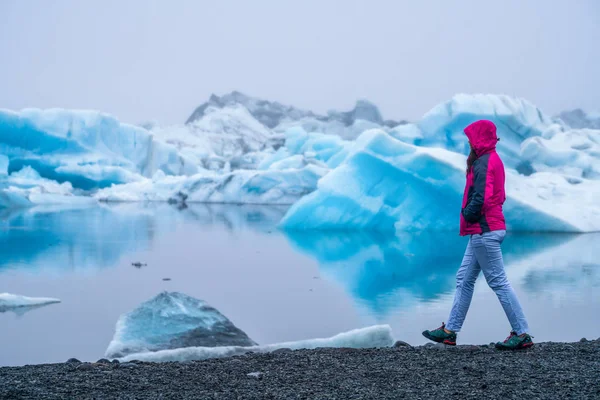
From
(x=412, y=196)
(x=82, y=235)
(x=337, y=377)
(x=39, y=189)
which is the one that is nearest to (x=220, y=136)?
(x=39, y=189)

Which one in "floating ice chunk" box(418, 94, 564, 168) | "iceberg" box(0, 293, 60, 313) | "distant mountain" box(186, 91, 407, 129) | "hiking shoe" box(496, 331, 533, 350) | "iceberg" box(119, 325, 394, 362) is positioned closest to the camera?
"hiking shoe" box(496, 331, 533, 350)

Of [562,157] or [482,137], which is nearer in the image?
[482,137]

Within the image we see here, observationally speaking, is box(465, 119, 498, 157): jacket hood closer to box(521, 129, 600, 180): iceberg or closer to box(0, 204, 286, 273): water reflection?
box(0, 204, 286, 273): water reflection

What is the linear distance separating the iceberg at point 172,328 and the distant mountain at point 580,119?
31.4m

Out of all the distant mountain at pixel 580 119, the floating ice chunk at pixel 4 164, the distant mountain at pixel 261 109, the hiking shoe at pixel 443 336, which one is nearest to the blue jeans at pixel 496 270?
the hiking shoe at pixel 443 336

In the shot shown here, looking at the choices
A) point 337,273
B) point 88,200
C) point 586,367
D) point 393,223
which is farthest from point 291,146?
point 586,367

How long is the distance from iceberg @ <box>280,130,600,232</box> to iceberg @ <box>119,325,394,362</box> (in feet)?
26.0

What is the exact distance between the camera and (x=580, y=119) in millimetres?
34875

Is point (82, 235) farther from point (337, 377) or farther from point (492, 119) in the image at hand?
point (492, 119)

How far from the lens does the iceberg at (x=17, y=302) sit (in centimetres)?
470

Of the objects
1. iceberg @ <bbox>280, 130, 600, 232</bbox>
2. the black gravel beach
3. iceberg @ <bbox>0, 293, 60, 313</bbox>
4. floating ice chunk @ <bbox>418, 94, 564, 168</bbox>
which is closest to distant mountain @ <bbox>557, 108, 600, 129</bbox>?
floating ice chunk @ <bbox>418, 94, 564, 168</bbox>

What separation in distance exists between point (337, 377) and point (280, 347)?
978mm

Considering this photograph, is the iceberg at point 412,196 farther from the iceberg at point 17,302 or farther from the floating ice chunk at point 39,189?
Answer: the floating ice chunk at point 39,189

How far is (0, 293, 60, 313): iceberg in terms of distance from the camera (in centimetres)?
470
